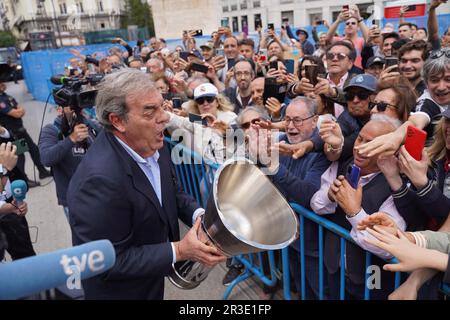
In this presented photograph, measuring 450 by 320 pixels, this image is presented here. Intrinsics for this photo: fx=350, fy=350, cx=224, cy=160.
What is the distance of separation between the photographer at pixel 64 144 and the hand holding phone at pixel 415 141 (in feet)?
8.37

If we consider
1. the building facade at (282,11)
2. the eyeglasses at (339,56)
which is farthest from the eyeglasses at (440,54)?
the building facade at (282,11)

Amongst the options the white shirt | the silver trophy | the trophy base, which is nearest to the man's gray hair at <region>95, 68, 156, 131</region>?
the silver trophy

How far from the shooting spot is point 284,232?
1.66 metres

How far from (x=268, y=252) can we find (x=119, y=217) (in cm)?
150

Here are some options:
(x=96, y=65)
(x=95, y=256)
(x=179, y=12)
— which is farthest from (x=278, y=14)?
(x=95, y=256)

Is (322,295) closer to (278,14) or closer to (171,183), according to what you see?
(171,183)

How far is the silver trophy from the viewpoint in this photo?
1.66 meters

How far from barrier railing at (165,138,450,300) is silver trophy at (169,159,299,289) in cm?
49

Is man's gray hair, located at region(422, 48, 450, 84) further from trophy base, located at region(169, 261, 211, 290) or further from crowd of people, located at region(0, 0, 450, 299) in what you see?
trophy base, located at region(169, 261, 211, 290)

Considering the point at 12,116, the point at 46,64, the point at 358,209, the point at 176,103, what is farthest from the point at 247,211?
the point at 46,64

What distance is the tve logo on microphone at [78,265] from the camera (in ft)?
2.42

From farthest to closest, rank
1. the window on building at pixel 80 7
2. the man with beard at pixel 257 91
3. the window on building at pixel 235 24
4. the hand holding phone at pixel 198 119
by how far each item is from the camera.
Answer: the window on building at pixel 80 7 → the window on building at pixel 235 24 → the man with beard at pixel 257 91 → the hand holding phone at pixel 198 119

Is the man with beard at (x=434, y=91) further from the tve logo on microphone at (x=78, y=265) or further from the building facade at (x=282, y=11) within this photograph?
the building facade at (x=282, y=11)

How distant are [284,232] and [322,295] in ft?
3.54
